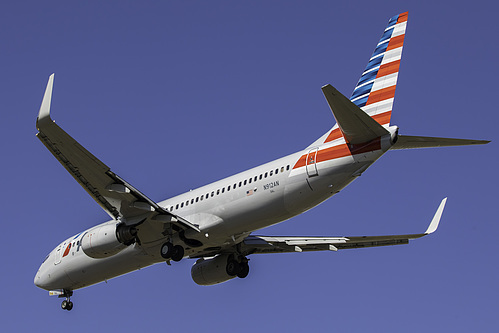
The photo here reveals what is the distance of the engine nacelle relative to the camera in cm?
3459

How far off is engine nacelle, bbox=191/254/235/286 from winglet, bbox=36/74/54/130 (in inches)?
481

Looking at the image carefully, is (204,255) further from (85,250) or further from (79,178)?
(79,178)

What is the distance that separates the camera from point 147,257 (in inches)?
1262

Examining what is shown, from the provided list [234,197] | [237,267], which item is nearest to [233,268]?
[237,267]

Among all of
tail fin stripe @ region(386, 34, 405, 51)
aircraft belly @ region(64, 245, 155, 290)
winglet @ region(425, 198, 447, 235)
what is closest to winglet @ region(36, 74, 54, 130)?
aircraft belly @ region(64, 245, 155, 290)

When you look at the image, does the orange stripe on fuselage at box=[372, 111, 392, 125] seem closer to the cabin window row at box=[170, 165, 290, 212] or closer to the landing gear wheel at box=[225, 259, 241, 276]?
the cabin window row at box=[170, 165, 290, 212]

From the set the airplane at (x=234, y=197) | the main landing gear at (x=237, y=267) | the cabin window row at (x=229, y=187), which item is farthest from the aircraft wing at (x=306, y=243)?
the cabin window row at (x=229, y=187)

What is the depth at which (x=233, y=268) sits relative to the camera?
3431cm

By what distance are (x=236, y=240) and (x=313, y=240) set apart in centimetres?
513

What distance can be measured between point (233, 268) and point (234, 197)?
626cm

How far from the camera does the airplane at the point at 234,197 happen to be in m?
26.1

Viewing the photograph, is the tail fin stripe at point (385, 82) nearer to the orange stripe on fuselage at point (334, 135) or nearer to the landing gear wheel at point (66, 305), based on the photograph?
the orange stripe on fuselage at point (334, 135)

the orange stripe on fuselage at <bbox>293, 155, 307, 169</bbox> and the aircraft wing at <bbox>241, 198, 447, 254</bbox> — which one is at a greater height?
the orange stripe on fuselage at <bbox>293, 155, 307, 169</bbox>

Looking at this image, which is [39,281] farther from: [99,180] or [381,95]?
[381,95]
